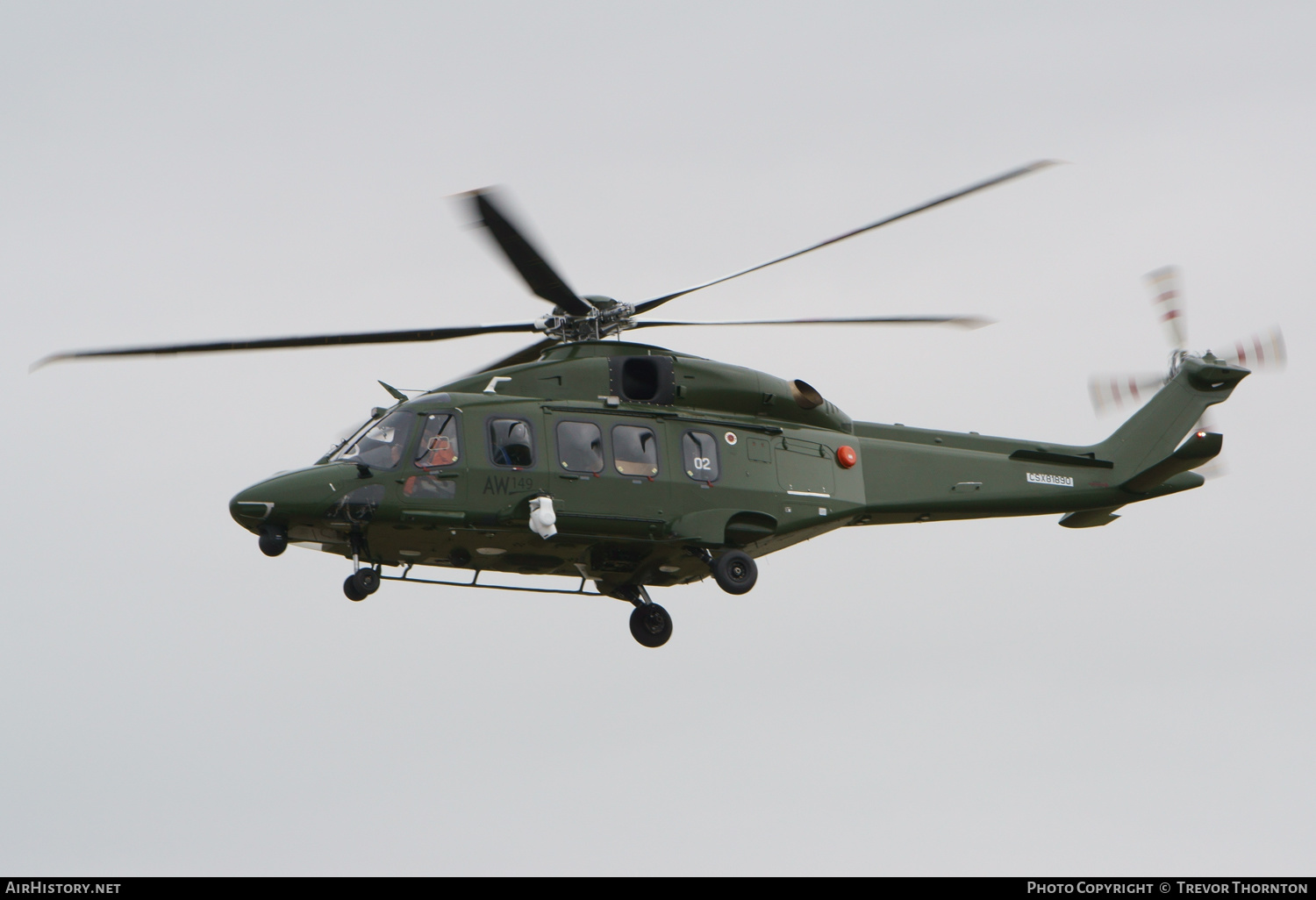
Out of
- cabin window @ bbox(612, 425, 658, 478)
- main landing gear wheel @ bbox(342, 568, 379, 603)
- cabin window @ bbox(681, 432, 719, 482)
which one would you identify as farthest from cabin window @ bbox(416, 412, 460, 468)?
cabin window @ bbox(681, 432, 719, 482)

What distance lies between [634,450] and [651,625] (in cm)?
313

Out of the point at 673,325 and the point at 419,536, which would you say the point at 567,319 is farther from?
the point at 419,536

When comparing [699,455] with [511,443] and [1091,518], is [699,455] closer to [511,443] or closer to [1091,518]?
[511,443]

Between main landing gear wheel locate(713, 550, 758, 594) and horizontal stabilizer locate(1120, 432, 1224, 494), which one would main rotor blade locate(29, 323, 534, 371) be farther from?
horizontal stabilizer locate(1120, 432, 1224, 494)

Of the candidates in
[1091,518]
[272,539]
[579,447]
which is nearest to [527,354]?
[579,447]

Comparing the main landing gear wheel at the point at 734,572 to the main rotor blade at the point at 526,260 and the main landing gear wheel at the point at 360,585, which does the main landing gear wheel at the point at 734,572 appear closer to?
the main rotor blade at the point at 526,260

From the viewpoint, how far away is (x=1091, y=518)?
2589 centimetres

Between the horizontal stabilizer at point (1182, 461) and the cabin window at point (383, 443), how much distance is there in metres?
12.4

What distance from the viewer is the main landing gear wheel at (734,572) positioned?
72.2 ft

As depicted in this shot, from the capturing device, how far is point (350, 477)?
20266 mm

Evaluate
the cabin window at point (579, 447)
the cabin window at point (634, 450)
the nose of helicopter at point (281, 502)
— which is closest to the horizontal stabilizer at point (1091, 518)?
the cabin window at point (634, 450)

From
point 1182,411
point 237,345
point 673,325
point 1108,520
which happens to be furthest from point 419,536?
point 1182,411
